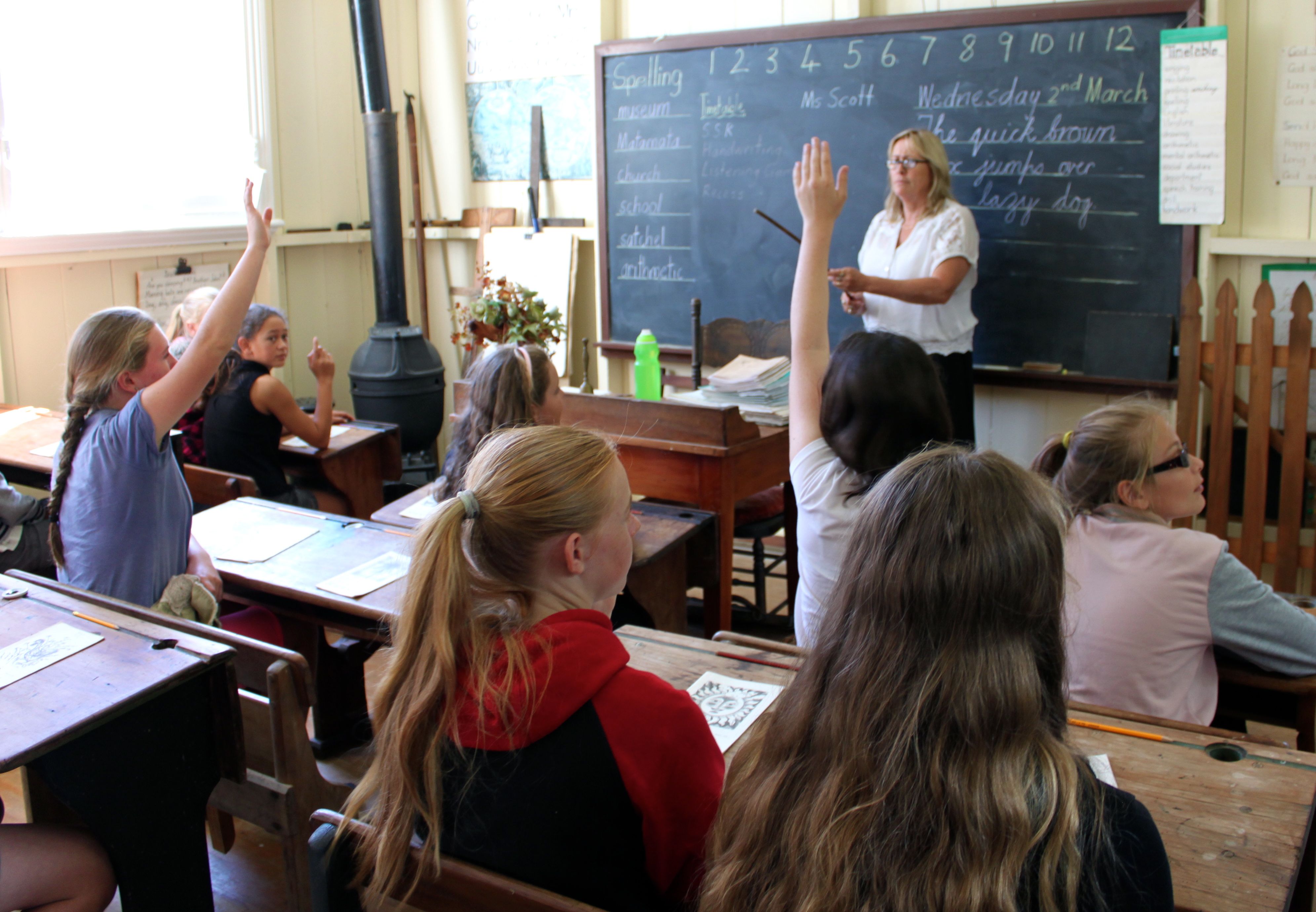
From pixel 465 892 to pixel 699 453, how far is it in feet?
7.03

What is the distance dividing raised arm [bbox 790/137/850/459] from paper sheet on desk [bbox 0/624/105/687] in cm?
125

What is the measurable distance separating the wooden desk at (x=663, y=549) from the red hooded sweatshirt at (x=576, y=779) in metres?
1.27

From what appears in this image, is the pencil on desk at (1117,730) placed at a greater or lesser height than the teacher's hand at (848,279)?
lesser

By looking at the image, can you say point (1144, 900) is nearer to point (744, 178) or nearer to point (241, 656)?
point (241, 656)

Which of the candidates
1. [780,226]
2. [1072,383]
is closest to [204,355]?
[780,226]

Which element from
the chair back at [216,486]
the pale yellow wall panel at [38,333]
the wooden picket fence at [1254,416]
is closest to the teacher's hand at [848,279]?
the wooden picket fence at [1254,416]

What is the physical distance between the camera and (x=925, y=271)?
3.71 meters

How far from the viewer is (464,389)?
3.40 meters

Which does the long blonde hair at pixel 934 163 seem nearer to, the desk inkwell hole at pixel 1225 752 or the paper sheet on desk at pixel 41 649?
the desk inkwell hole at pixel 1225 752

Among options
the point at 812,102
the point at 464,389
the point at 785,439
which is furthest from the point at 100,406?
the point at 812,102

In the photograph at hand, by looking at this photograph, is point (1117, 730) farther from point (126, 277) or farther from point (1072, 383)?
point (126, 277)

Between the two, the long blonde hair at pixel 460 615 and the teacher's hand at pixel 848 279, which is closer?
the long blonde hair at pixel 460 615

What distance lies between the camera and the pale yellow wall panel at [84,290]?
4.29 meters

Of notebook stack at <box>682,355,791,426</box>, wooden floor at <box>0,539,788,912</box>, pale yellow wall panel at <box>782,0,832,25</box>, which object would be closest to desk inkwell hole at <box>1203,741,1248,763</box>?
wooden floor at <box>0,539,788,912</box>
